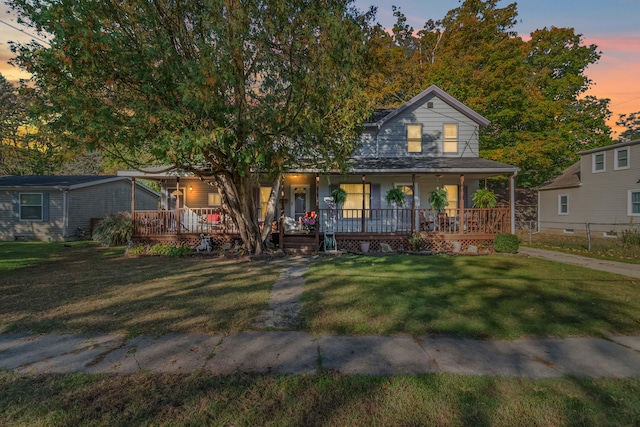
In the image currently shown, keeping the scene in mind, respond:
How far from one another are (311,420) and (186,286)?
5.43m

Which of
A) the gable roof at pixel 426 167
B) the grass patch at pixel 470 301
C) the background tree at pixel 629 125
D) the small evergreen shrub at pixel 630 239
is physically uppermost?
the background tree at pixel 629 125

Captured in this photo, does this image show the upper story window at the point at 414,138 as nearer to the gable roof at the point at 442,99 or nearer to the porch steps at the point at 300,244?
the gable roof at the point at 442,99

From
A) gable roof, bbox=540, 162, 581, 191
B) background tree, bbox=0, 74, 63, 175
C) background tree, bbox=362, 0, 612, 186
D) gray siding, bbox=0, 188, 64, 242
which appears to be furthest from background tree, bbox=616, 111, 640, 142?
background tree, bbox=0, 74, 63, 175

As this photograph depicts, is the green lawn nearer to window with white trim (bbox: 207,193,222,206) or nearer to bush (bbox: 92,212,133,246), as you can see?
bush (bbox: 92,212,133,246)

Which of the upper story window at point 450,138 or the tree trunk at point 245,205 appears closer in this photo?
the tree trunk at point 245,205

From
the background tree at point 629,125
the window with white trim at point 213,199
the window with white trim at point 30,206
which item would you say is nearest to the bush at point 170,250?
the window with white trim at point 213,199

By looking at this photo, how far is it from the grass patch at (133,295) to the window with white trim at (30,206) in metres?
9.14

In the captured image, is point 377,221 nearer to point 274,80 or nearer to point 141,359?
point 274,80

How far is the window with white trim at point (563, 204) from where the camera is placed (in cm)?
2151

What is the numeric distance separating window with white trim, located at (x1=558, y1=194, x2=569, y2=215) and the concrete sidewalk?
20.8 metres

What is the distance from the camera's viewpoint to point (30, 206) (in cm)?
1825

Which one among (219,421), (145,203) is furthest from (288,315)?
(145,203)

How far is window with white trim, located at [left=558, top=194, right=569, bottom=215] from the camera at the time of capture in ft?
70.6

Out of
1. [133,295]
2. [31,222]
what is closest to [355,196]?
[133,295]
